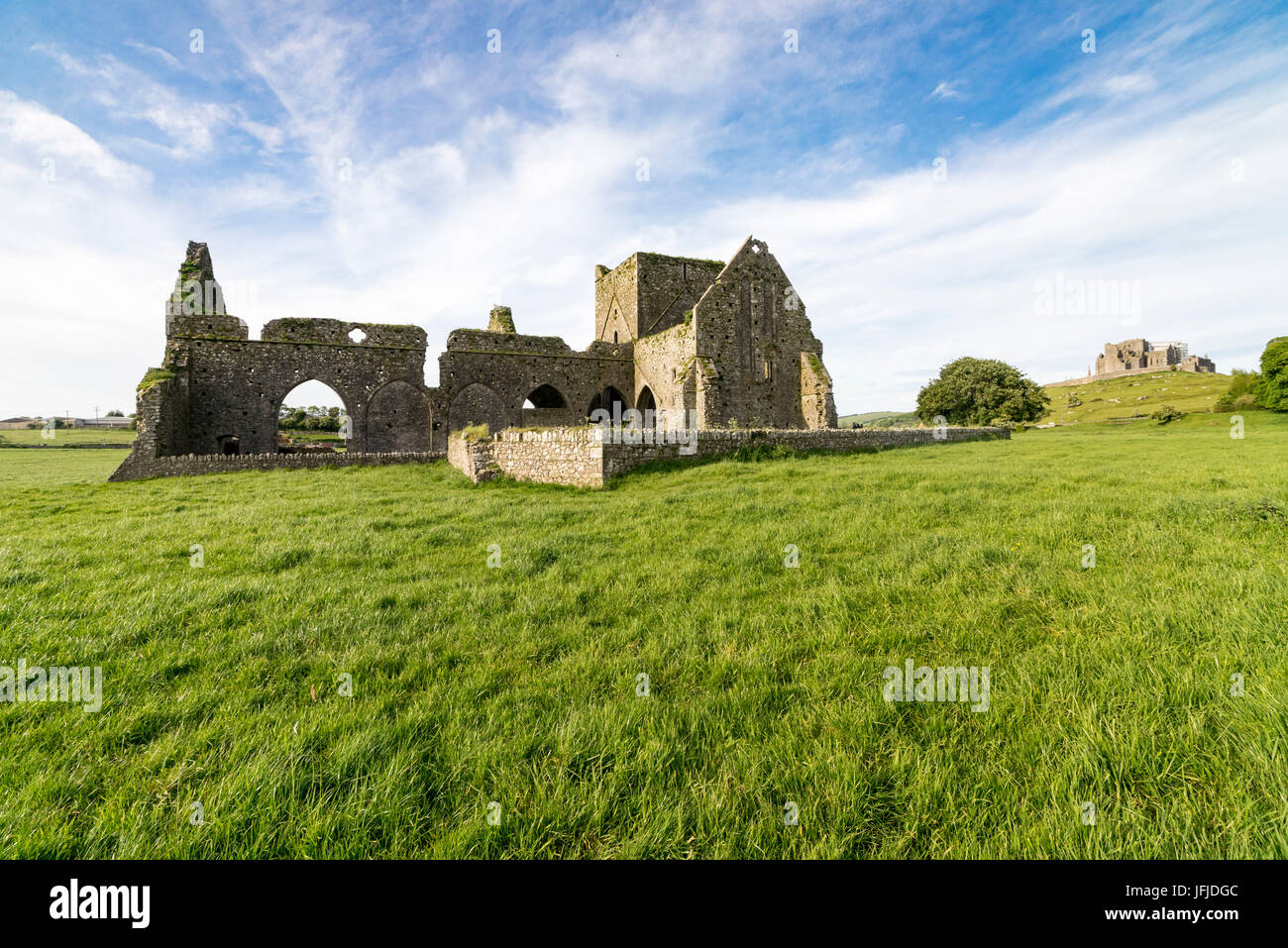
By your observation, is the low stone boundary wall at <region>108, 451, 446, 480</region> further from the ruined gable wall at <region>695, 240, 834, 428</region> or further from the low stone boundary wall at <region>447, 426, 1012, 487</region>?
the ruined gable wall at <region>695, 240, 834, 428</region>

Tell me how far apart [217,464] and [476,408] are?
37.5 feet

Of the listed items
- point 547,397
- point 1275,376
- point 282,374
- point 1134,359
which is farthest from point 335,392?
point 1134,359

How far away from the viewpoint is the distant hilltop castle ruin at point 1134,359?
4875 inches

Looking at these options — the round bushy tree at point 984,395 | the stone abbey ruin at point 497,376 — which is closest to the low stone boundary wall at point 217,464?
the stone abbey ruin at point 497,376

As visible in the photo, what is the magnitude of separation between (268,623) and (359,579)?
1299mm

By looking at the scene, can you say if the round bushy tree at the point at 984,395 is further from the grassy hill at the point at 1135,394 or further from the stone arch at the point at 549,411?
the stone arch at the point at 549,411

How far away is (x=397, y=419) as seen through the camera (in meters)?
26.8

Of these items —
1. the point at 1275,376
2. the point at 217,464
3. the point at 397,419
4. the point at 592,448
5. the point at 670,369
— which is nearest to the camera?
the point at 592,448

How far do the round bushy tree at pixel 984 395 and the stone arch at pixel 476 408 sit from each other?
43.9 m

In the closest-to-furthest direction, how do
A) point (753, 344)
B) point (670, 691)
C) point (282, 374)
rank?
point (670, 691)
point (753, 344)
point (282, 374)

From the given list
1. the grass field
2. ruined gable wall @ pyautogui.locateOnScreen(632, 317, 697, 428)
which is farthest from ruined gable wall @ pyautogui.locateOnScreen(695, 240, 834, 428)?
the grass field

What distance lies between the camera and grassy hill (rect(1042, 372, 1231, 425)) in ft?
221

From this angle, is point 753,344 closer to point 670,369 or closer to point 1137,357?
point 670,369

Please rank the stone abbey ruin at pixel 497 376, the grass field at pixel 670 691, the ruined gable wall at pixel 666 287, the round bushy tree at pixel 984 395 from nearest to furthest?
the grass field at pixel 670 691, the stone abbey ruin at pixel 497 376, the ruined gable wall at pixel 666 287, the round bushy tree at pixel 984 395
